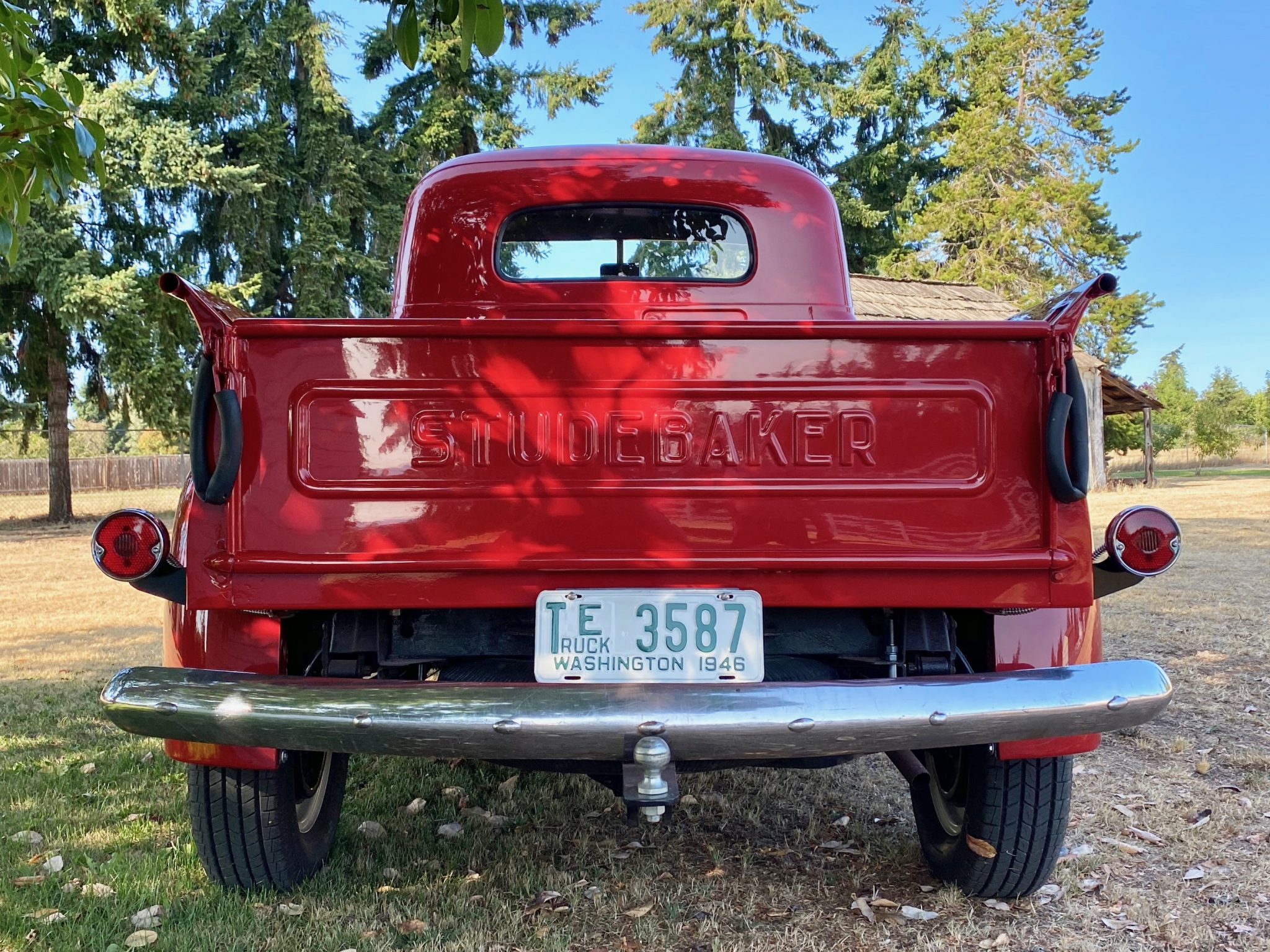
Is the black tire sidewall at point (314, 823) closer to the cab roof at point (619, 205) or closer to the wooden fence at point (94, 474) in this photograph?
the cab roof at point (619, 205)

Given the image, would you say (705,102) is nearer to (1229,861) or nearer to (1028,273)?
(1028,273)

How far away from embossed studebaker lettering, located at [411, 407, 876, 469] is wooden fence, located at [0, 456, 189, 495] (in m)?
31.2

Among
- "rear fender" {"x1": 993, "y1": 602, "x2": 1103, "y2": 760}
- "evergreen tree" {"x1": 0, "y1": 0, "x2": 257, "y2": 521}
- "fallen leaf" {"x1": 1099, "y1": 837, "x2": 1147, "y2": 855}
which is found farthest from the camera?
"evergreen tree" {"x1": 0, "y1": 0, "x2": 257, "y2": 521}

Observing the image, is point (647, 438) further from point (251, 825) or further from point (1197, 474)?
point (1197, 474)

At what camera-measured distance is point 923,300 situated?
19.3 metres

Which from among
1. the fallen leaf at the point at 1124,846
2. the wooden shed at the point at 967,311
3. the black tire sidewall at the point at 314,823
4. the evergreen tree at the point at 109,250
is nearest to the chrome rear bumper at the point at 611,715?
the black tire sidewall at the point at 314,823

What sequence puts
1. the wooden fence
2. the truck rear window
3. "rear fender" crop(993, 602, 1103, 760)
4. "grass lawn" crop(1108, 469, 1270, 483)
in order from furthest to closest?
"grass lawn" crop(1108, 469, 1270, 483) < the wooden fence < the truck rear window < "rear fender" crop(993, 602, 1103, 760)

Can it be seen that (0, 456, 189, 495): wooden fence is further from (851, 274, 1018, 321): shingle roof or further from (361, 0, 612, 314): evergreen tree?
(851, 274, 1018, 321): shingle roof

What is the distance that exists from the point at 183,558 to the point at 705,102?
29.2 metres

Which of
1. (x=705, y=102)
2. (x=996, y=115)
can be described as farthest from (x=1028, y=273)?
(x=705, y=102)

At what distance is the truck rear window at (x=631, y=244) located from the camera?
11.3ft

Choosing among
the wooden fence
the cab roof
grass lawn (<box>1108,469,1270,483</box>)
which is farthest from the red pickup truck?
grass lawn (<box>1108,469,1270,483</box>)

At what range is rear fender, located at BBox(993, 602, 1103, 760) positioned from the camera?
2.19 metres

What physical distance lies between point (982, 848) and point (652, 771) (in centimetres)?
112
